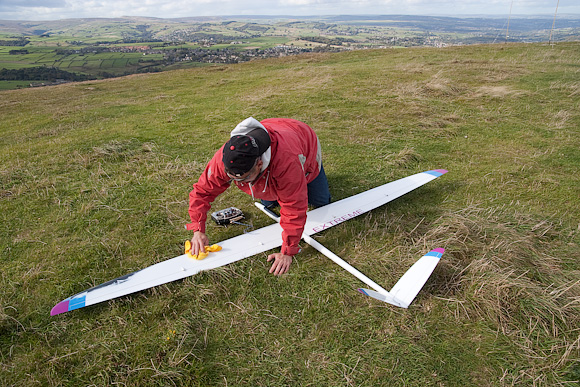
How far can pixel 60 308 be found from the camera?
11.3 ft

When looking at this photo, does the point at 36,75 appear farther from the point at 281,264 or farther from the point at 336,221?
the point at 281,264

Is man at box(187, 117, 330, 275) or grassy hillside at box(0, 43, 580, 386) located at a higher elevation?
man at box(187, 117, 330, 275)

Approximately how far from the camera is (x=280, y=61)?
22422mm

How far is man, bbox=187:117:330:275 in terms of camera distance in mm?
3059

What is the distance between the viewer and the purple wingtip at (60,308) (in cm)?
342

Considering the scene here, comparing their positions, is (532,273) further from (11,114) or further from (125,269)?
(11,114)

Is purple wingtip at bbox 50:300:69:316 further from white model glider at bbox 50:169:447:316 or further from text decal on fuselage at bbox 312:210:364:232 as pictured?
text decal on fuselage at bbox 312:210:364:232

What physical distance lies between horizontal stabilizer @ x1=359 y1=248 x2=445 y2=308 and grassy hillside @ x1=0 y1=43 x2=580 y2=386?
14cm

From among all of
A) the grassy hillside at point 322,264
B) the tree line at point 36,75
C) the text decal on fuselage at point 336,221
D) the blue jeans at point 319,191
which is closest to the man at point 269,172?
the grassy hillside at point 322,264

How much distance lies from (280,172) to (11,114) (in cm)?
1473

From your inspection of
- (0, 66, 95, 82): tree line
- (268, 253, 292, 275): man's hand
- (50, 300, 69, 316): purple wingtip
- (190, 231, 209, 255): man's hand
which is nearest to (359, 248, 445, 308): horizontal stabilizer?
(268, 253, 292, 275): man's hand

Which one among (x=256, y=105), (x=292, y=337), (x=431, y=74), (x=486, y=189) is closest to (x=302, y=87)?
(x=256, y=105)

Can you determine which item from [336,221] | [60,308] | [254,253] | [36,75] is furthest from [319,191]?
[36,75]

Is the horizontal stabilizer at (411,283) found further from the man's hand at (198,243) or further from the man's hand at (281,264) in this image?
the man's hand at (198,243)
